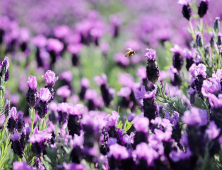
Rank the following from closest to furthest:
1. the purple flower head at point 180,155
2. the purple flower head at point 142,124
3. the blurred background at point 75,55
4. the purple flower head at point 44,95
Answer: the purple flower head at point 180,155 → the purple flower head at point 142,124 → the purple flower head at point 44,95 → the blurred background at point 75,55

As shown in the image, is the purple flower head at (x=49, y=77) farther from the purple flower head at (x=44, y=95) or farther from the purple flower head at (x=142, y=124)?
the purple flower head at (x=142, y=124)

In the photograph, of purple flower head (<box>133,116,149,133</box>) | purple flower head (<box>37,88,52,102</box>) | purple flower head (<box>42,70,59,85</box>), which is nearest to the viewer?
purple flower head (<box>133,116,149,133</box>)

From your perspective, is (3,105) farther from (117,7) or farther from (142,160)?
(117,7)

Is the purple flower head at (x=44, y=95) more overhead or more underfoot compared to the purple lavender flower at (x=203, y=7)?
more underfoot

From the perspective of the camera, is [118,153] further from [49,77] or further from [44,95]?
[49,77]

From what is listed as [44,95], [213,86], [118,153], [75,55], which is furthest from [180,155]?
[75,55]

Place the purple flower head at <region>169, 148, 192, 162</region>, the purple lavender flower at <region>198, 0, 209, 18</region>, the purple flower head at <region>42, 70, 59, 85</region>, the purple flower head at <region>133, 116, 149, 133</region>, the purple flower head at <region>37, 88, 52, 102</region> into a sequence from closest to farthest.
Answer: the purple flower head at <region>169, 148, 192, 162</region>
the purple flower head at <region>133, 116, 149, 133</region>
the purple flower head at <region>37, 88, 52, 102</region>
the purple flower head at <region>42, 70, 59, 85</region>
the purple lavender flower at <region>198, 0, 209, 18</region>

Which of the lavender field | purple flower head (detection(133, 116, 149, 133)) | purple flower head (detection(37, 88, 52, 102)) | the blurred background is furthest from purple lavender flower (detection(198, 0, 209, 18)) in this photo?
purple flower head (detection(37, 88, 52, 102))

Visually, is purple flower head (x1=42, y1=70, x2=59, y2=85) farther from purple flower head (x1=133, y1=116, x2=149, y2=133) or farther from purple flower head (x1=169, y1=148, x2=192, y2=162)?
purple flower head (x1=169, y1=148, x2=192, y2=162)

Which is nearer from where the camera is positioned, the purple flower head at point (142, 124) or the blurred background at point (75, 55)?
the purple flower head at point (142, 124)

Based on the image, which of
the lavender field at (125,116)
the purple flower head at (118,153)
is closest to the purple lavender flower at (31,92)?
the lavender field at (125,116)

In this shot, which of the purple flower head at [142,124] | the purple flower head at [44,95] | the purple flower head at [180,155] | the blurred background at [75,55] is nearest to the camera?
the purple flower head at [180,155]
